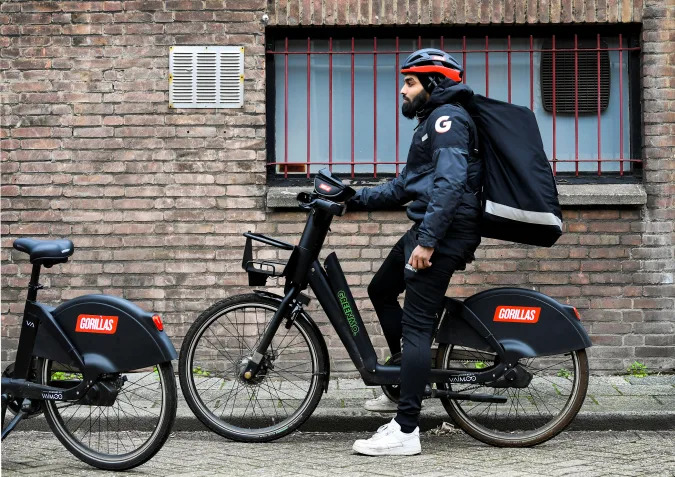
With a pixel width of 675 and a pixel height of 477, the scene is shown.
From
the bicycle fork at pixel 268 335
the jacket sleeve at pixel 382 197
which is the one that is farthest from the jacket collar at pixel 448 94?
the bicycle fork at pixel 268 335

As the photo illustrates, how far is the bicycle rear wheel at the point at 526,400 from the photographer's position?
18.1 feet

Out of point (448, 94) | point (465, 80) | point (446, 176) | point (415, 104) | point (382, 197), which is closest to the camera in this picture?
point (446, 176)

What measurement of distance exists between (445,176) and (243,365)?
1.50m

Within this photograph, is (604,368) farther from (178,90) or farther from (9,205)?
(9,205)

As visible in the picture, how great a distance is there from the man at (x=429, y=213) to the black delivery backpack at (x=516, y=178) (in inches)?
3.7

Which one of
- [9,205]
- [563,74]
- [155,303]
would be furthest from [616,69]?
[9,205]

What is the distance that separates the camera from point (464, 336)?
5566 mm

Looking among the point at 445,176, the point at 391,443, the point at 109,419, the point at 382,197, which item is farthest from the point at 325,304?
the point at 109,419

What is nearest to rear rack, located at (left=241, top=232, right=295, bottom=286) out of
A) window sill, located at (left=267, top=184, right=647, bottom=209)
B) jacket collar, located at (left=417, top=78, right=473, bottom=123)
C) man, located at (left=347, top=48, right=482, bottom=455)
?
man, located at (left=347, top=48, right=482, bottom=455)

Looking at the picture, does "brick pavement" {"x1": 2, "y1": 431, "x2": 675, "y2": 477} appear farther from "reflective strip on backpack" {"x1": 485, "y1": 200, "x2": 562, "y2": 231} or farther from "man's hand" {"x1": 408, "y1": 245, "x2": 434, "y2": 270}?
"reflective strip on backpack" {"x1": 485, "y1": 200, "x2": 562, "y2": 231}

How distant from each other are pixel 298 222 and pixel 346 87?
42.4 inches

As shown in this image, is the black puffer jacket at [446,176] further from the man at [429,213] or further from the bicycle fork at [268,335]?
the bicycle fork at [268,335]

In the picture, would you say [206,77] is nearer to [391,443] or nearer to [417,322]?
[417,322]

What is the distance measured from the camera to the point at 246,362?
18.5ft
